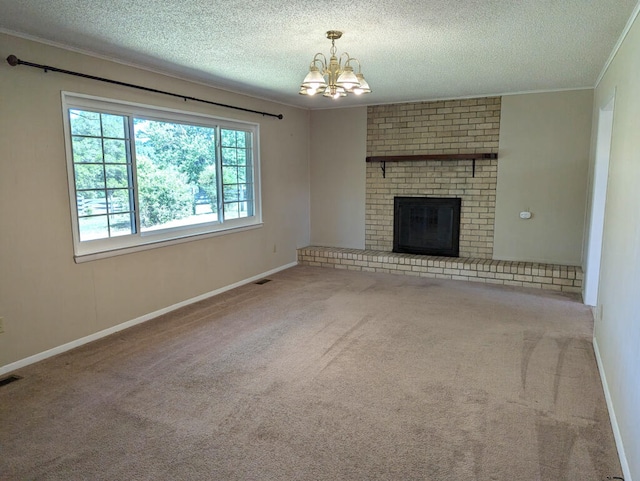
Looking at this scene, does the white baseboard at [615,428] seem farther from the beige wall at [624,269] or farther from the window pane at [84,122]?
the window pane at [84,122]

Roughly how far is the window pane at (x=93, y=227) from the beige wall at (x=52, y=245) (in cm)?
17

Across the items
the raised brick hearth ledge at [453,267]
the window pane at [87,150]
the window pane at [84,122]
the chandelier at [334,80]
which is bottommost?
the raised brick hearth ledge at [453,267]

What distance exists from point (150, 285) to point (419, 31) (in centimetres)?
319

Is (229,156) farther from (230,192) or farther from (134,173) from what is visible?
(134,173)

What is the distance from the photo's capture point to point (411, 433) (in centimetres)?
228

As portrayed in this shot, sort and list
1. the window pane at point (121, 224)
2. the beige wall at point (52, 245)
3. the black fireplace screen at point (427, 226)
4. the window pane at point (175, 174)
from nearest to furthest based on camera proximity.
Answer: the beige wall at point (52, 245) → the window pane at point (121, 224) → the window pane at point (175, 174) → the black fireplace screen at point (427, 226)

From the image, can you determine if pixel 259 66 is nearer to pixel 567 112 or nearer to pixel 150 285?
pixel 150 285

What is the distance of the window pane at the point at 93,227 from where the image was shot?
354 cm

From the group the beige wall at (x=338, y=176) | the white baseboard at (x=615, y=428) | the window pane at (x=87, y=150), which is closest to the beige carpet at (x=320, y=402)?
the white baseboard at (x=615, y=428)

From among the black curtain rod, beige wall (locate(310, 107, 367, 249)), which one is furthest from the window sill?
beige wall (locate(310, 107, 367, 249))

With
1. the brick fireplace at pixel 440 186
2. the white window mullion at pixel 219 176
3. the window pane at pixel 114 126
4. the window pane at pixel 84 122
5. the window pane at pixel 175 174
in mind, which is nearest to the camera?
the window pane at pixel 84 122

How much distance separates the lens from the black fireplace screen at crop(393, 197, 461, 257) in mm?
5891

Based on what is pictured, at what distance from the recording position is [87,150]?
352cm

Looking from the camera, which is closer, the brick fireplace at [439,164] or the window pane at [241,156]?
the window pane at [241,156]
